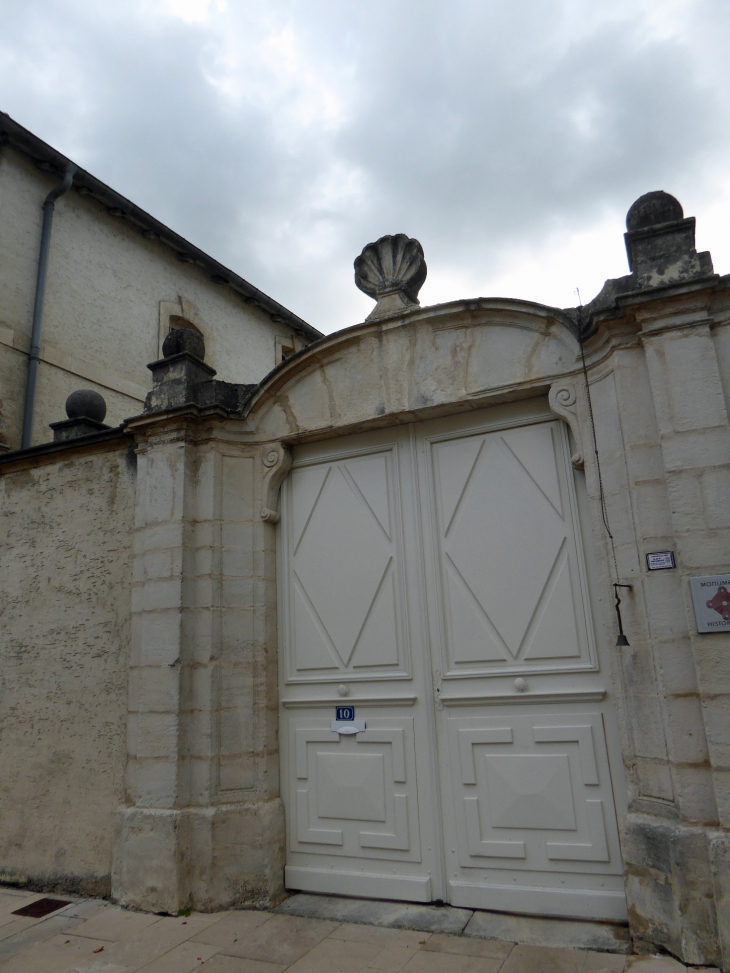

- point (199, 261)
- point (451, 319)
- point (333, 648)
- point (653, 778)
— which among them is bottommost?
point (653, 778)

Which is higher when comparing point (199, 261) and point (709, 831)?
point (199, 261)

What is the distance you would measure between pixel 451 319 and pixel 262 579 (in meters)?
2.07

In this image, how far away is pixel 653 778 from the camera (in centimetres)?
319

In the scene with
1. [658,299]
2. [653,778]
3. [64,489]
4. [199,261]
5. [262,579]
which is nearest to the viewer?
[653,778]

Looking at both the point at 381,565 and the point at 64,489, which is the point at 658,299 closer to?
the point at 381,565

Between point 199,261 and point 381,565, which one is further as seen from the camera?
point 199,261

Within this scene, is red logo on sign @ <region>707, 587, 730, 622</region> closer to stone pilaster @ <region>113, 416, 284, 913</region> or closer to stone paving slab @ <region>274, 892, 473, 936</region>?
stone paving slab @ <region>274, 892, 473, 936</region>

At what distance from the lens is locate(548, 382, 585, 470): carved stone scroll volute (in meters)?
3.75

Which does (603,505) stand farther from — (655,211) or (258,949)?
(258,949)

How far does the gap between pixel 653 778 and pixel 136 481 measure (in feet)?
12.1

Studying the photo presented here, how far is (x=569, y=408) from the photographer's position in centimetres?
380

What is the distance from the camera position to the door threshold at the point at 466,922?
3.24 m

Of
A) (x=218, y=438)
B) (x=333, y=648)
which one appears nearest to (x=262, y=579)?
(x=333, y=648)

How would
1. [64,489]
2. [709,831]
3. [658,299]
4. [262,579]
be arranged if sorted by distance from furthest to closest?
[64,489], [262,579], [658,299], [709,831]
